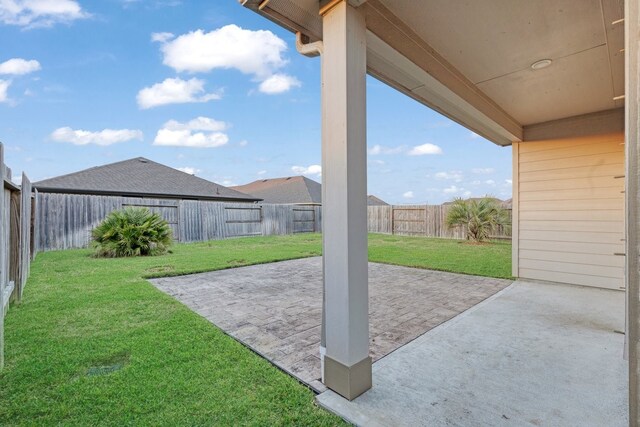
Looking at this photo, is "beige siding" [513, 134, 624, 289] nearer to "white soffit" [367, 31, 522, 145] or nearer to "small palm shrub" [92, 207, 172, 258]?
"white soffit" [367, 31, 522, 145]

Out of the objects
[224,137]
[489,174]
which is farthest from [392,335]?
[224,137]

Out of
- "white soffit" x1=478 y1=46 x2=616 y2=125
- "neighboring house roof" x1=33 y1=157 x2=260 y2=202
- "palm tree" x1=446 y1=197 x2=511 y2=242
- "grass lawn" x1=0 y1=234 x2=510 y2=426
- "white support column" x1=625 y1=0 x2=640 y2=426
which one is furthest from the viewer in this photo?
"neighboring house roof" x1=33 y1=157 x2=260 y2=202

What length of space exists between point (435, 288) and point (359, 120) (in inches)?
127

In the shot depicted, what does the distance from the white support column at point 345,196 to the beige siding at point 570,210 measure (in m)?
4.03

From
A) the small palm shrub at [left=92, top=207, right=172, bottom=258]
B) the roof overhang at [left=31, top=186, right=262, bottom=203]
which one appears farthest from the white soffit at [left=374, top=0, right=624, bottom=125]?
the roof overhang at [left=31, top=186, right=262, bottom=203]

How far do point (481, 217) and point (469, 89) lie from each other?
784 centimetres

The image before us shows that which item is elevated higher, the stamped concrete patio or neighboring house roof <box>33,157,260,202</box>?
neighboring house roof <box>33,157,260,202</box>

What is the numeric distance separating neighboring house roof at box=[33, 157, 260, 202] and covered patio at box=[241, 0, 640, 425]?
12580 mm

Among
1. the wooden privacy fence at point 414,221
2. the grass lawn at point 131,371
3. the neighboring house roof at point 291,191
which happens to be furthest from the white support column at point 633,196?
the neighboring house roof at point 291,191

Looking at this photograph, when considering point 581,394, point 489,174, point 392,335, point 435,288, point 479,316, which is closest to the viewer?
point 581,394

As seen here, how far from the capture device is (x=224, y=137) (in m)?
25.6

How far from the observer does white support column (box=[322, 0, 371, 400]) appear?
1641 mm

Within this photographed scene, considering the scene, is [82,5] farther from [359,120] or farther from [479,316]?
[479,316]

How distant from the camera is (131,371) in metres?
1.91
